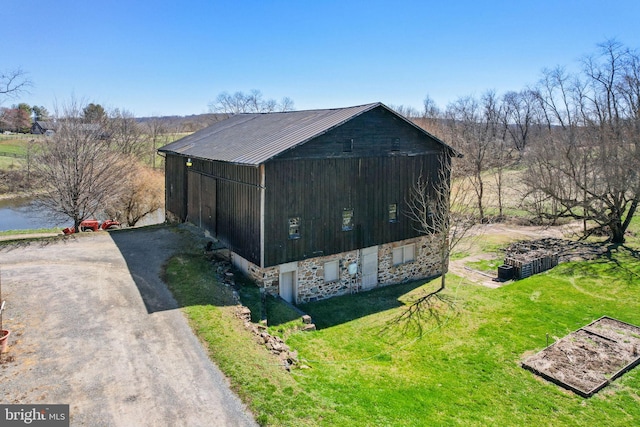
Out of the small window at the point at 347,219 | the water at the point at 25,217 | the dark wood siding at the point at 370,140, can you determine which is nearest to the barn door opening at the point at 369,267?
the small window at the point at 347,219

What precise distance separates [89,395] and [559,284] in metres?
18.8

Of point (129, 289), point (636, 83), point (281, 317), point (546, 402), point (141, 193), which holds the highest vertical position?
point (636, 83)

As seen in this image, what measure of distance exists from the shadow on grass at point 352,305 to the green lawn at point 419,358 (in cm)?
5

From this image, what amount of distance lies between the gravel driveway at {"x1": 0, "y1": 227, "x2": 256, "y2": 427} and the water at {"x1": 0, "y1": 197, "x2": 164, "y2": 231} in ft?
47.4

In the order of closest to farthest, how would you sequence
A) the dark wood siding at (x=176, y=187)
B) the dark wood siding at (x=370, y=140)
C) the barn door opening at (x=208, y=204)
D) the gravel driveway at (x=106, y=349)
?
the gravel driveway at (x=106, y=349), the dark wood siding at (x=370, y=140), the barn door opening at (x=208, y=204), the dark wood siding at (x=176, y=187)

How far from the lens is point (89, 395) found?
8.70m

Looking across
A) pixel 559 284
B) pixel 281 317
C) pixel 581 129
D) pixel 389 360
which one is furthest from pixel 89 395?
pixel 581 129

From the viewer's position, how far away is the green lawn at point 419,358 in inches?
376

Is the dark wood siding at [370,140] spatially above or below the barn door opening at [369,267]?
above

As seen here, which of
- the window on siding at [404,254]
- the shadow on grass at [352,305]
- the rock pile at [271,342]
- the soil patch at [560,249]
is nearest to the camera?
the rock pile at [271,342]

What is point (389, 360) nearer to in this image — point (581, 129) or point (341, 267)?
point (341, 267)

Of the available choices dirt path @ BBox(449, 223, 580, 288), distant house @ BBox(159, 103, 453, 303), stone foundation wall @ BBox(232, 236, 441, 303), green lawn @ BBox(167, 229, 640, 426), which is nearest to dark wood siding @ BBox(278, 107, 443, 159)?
distant house @ BBox(159, 103, 453, 303)

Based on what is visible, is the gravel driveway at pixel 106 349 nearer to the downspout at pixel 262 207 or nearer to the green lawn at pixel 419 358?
the green lawn at pixel 419 358

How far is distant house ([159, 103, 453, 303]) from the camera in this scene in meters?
15.3
